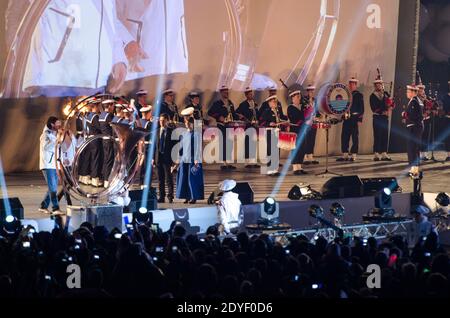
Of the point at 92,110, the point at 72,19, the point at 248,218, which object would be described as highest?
the point at 72,19

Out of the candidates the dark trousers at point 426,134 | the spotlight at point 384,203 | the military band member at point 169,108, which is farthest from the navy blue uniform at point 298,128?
the spotlight at point 384,203

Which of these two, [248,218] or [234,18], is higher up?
[234,18]

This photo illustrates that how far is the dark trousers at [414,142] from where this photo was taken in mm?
23781

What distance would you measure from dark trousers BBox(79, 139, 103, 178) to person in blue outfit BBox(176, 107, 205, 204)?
1.44m

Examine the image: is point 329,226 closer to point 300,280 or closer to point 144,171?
point 144,171

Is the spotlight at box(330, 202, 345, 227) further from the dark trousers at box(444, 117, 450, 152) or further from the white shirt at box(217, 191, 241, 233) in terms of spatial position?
the dark trousers at box(444, 117, 450, 152)

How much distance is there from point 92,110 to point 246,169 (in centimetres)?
601

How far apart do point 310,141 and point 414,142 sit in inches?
96.6

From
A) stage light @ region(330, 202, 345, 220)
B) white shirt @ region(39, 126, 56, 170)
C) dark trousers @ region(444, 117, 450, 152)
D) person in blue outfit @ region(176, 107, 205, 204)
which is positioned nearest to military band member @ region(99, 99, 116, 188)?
white shirt @ region(39, 126, 56, 170)

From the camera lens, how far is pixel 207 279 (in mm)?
10219

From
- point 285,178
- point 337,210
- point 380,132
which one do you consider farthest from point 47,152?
point 380,132

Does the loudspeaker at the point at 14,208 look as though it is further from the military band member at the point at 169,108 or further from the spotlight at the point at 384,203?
the spotlight at the point at 384,203

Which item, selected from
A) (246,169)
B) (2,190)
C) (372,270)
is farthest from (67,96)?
(372,270)

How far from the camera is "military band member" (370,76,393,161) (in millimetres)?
25766
